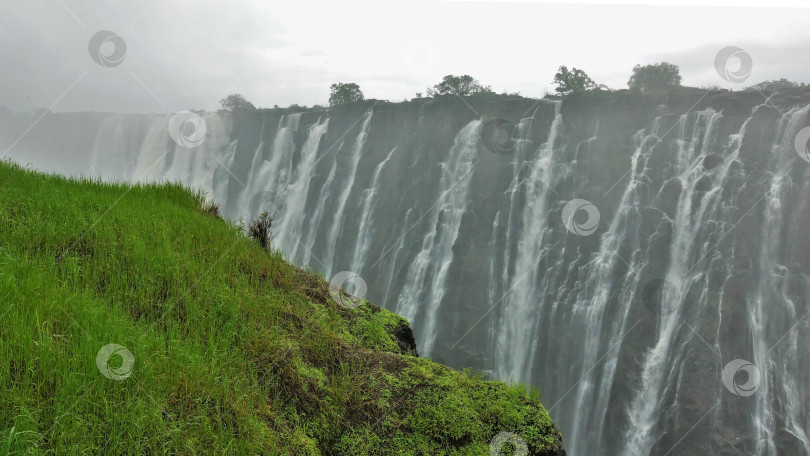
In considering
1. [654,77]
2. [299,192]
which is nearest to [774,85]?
[654,77]

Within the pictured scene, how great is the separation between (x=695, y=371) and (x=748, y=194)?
8946 millimetres

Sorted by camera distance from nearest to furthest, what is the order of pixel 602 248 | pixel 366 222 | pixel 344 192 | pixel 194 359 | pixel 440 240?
pixel 194 359 → pixel 602 248 → pixel 440 240 → pixel 366 222 → pixel 344 192

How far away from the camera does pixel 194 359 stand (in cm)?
362

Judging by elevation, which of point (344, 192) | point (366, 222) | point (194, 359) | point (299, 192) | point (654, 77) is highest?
point (654, 77)

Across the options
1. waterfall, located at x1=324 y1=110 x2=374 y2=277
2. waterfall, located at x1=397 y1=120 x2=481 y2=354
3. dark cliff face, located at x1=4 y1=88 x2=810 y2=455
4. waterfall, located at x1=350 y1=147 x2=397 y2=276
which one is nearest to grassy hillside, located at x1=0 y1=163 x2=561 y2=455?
dark cliff face, located at x1=4 y1=88 x2=810 y2=455

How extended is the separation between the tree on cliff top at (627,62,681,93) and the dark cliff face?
483cm

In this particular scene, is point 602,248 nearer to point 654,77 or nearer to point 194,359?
point 654,77

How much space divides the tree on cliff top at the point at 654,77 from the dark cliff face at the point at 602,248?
15.8ft

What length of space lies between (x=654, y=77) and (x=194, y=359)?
120ft

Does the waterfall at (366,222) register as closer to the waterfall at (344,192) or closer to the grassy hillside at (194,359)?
the waterfall at (344,192)

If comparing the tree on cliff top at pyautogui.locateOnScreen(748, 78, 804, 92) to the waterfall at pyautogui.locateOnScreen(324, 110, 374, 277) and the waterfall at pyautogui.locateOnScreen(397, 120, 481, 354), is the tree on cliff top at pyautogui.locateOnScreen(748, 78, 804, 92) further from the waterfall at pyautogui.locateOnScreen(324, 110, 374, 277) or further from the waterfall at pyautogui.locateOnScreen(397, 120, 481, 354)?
the waterfall at pyautogui.locateOnScreen(324, 110, 374, 277)

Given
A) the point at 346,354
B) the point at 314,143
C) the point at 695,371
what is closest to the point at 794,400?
the point at 695,371

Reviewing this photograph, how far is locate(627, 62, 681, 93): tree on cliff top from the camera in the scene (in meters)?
32.4

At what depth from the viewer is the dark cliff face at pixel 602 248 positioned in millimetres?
20438
